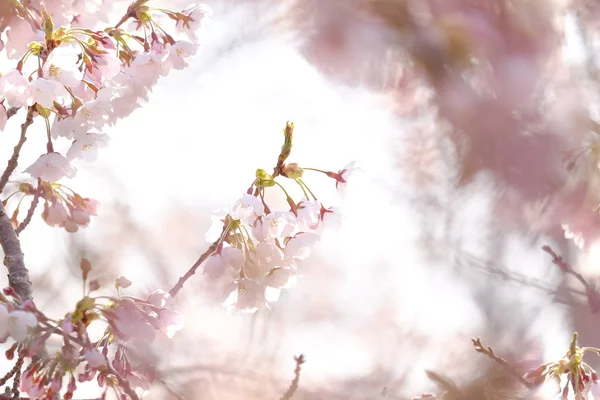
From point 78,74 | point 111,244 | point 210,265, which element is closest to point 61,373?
point 210,265

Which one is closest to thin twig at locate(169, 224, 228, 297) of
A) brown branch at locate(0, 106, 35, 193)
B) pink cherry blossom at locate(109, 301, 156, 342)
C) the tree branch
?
the tree branch

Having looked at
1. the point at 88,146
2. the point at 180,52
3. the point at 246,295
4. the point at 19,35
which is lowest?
the point at 246,295

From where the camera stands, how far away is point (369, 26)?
1774mm

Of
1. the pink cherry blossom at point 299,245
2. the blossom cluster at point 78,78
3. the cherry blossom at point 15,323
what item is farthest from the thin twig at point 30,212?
the pink cherry blossom at point 299,245

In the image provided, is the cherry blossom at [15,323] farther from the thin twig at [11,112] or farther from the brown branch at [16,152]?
the thin twig at [11,112]

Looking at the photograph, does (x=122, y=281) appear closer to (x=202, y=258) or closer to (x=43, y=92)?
(x=202, y=258)

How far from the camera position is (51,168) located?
4.19 feet

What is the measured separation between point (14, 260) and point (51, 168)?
20 centimetres

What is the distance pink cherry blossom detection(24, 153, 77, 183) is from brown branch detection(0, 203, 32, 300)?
9 cm

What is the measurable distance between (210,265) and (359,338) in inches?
92.1

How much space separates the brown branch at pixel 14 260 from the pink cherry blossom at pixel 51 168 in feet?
0.30

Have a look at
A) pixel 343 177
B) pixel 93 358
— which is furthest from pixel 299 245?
pixel 93 358

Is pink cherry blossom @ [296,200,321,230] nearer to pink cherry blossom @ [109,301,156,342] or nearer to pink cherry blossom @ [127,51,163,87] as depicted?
pink cherry blossom @ [109,301,156,342]

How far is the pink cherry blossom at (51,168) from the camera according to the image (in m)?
1.27
